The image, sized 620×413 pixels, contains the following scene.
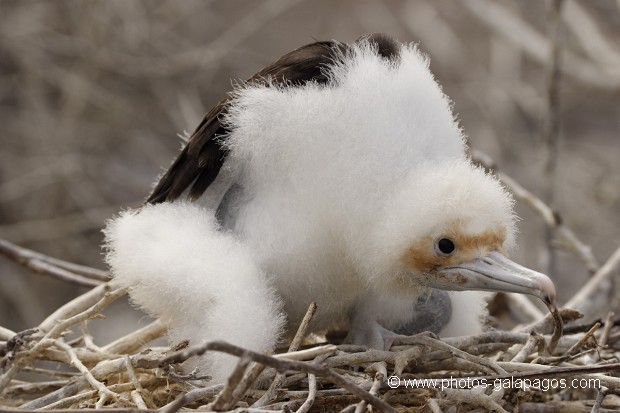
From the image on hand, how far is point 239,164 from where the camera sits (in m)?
2.12

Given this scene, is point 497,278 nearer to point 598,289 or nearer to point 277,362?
point 277,362

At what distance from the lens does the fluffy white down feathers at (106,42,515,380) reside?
6.41 feet

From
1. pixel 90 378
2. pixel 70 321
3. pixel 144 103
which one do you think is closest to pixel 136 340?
pixel 70 321

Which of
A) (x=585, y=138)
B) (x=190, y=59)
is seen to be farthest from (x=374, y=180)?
(x=585, y=138)

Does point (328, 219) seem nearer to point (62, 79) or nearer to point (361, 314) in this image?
point (361, 314)

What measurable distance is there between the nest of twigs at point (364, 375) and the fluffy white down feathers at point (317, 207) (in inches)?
4.4

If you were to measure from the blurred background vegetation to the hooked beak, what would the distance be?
1827 millimetres

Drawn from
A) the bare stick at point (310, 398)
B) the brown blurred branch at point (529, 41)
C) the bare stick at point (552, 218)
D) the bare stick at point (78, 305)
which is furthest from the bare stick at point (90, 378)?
the brown blurred branch at point (529, 41)

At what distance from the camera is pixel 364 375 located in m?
1.99

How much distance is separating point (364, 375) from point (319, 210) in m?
0.38

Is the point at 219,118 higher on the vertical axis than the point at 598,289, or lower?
lower

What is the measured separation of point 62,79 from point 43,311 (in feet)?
4.20

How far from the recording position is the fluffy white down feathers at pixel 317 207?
1954mm

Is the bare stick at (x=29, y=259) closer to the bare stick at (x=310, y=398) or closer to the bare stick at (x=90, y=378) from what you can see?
the bare stick at (x=90, y=378)
